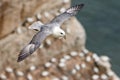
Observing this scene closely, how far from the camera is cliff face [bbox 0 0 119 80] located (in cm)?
1446

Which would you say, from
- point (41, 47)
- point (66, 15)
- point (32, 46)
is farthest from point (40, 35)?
point (41, 47)

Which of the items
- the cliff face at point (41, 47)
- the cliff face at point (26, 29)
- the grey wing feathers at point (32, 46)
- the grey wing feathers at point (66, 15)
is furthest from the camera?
the cliff face at point (41, 47)

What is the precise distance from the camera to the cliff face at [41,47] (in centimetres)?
1446

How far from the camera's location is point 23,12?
14.8 m

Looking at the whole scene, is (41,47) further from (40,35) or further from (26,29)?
(40,35)

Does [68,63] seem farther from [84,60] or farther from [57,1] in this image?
[57,1]

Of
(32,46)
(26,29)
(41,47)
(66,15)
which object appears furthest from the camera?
(41,47)

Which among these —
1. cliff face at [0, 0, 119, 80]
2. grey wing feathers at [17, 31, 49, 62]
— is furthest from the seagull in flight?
cliff face at [0, 0, 119, 80]

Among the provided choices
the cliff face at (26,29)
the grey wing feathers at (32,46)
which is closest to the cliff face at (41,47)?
the cliff face at (26,29)

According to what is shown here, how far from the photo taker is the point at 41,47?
1569cm

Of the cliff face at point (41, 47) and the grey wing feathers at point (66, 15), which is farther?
the cliff face at point (41, 47)

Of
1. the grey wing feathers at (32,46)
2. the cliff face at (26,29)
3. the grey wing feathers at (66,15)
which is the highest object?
the cliff face at (26,29)

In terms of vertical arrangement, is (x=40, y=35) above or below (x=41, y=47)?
below

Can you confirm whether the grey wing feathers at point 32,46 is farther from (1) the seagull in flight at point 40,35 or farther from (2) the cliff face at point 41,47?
(2) the cliff face at point 41,47
